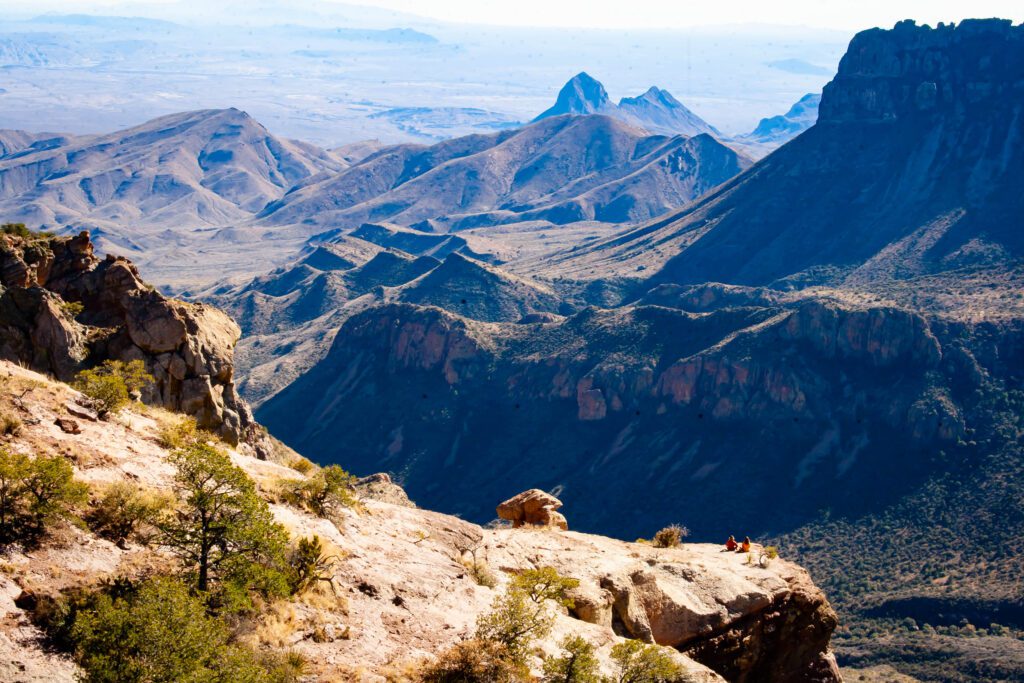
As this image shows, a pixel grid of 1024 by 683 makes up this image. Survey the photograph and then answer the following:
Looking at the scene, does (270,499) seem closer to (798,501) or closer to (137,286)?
(137,286)

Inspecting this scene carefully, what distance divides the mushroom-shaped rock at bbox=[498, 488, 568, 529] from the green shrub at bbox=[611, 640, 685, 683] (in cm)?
1416

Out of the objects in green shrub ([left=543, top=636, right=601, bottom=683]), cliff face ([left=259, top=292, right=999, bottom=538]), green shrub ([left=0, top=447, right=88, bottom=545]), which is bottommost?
cliff face ([left=259, top=292, right=999, bottom=538])

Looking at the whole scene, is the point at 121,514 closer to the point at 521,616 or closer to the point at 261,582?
the point at 261,582

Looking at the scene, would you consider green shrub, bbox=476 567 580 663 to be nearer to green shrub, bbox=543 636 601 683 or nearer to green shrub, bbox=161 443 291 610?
green shrub, bbox=543 636 601 683

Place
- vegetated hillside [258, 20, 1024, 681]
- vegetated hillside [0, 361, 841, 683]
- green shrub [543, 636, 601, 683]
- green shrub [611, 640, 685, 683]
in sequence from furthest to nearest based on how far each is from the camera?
vegetated hillside [258, 20, 1024, 681]
green shrub [611, 640, 685, 683]
green shrub [543, 636, 601, 683]
vegetated hillside [0, 361, 841, 683]

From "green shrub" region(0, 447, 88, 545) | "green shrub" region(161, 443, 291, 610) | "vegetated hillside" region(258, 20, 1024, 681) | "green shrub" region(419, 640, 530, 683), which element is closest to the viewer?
"green shrub" region(0, 447, 88, 545)

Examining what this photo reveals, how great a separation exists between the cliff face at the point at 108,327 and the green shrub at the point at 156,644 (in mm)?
19763

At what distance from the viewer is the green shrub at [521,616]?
2578 centimetres

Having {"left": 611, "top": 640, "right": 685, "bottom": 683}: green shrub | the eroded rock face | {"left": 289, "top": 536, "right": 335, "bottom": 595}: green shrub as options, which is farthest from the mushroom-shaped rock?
{"left": 289, "top": 536, "right": 335, "bottom": 595}: green shrub

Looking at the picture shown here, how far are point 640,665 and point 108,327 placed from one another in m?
27.3

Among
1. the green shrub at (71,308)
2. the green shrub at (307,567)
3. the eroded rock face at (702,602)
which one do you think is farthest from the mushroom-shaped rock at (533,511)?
the green shrub at (71,308)

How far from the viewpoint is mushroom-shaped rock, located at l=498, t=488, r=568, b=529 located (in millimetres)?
41781

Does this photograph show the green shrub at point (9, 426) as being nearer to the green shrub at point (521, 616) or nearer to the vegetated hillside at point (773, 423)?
the green shrub at point (521, 616)

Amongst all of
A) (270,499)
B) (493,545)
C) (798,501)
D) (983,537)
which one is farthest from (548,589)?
(798,501)
